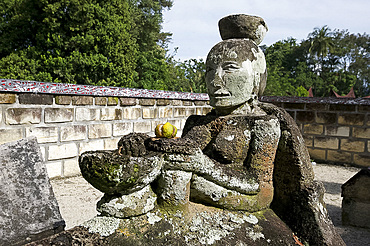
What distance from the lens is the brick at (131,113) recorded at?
6.07 metres

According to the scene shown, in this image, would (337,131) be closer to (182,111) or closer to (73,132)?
(182,111)

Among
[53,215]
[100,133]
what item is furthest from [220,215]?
[100,133]

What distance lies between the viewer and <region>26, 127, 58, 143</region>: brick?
4742 millimetres

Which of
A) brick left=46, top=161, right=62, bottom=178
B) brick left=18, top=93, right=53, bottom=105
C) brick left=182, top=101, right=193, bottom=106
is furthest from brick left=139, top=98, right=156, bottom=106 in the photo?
brick left=46, top=161, right=62, bottom=178

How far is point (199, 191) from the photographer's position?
184 centimetres

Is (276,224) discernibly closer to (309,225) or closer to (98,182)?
(309,225)

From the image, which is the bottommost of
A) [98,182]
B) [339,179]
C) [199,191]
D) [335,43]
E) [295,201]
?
[339,179]

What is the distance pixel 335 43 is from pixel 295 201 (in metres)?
37.5

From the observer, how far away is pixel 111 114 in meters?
5.82

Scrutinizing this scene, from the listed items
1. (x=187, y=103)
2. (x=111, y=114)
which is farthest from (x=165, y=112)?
(x=111, y=114)

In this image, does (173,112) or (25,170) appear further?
(173,112)

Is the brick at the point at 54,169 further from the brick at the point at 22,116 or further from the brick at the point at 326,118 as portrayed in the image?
the brick at the point at 326,118

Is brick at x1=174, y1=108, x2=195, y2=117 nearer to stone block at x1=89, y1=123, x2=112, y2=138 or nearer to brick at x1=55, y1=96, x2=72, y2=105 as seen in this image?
stone block at x1=89, y1=123, x2=112, y2=138

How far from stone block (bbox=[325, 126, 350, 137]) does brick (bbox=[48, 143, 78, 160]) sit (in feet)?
19.7
